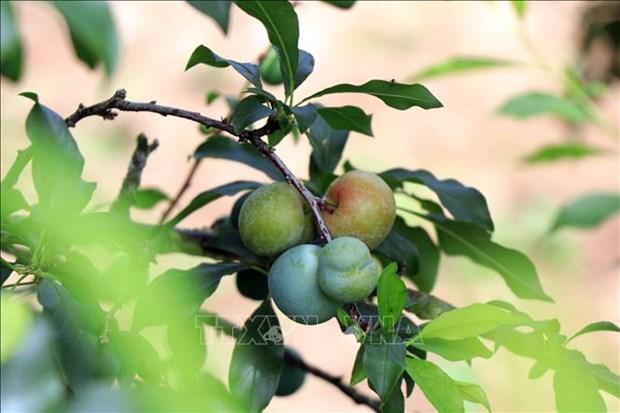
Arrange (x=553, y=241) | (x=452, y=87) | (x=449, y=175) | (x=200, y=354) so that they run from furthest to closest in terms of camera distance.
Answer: (x=452, y=87)
(x=449, y=175)
(x=553, y=241)
(x=200, y=354)

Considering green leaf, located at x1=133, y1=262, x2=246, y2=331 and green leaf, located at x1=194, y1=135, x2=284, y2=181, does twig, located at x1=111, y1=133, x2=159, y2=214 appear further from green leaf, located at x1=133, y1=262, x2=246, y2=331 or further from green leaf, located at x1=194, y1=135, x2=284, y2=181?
green leaf, located at x1=133, y1=262, x2=246, y2=331

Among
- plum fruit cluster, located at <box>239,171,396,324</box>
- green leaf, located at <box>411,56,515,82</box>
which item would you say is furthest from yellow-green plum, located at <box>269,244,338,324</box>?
green leaf, located at <box>411,56,515,82</box>

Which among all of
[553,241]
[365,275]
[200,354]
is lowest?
[553,241]

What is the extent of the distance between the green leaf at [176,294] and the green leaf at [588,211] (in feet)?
1.89

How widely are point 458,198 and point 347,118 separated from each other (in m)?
0.13

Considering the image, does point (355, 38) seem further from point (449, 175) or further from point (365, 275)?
point (365, 275)

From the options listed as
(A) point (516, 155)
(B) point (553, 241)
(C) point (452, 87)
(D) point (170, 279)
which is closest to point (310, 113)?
(D) point (170, 279)

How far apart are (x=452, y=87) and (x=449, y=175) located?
1.84 feet

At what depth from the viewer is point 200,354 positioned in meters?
0.66

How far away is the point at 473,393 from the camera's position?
0.58 m

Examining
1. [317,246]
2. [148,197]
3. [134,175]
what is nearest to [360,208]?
[317,246]

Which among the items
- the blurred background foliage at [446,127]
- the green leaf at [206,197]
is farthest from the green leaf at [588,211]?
the green leaf at [206,197]

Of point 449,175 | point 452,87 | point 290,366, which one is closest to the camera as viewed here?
point 290,366

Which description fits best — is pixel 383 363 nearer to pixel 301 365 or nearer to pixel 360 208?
pixel 360 208
